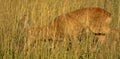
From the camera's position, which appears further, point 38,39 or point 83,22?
point 83,22

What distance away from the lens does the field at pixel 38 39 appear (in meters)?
4.28

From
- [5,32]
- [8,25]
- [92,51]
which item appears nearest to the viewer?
[92,51]

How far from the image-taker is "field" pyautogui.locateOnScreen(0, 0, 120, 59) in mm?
4279

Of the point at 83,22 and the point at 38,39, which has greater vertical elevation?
the point at 83,22

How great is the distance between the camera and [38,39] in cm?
473

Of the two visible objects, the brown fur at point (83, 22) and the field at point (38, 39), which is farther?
the brown fur at point (83, 22)

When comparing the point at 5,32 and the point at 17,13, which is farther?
the point at 17,13

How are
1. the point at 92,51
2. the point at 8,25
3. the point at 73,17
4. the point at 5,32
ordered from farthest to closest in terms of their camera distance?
the point at 73,17
the point at 8,25
the point at 5,32
the point at 92,51

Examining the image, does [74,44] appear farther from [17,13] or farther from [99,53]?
[17,13]

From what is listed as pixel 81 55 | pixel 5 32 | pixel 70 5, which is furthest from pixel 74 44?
pixel 70 5

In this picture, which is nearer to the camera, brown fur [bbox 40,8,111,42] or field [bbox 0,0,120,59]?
field [bbox 0,0,120,59]

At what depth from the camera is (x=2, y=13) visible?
6.42 metres

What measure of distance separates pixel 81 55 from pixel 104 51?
35cm

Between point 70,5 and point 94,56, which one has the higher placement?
point 70,5
